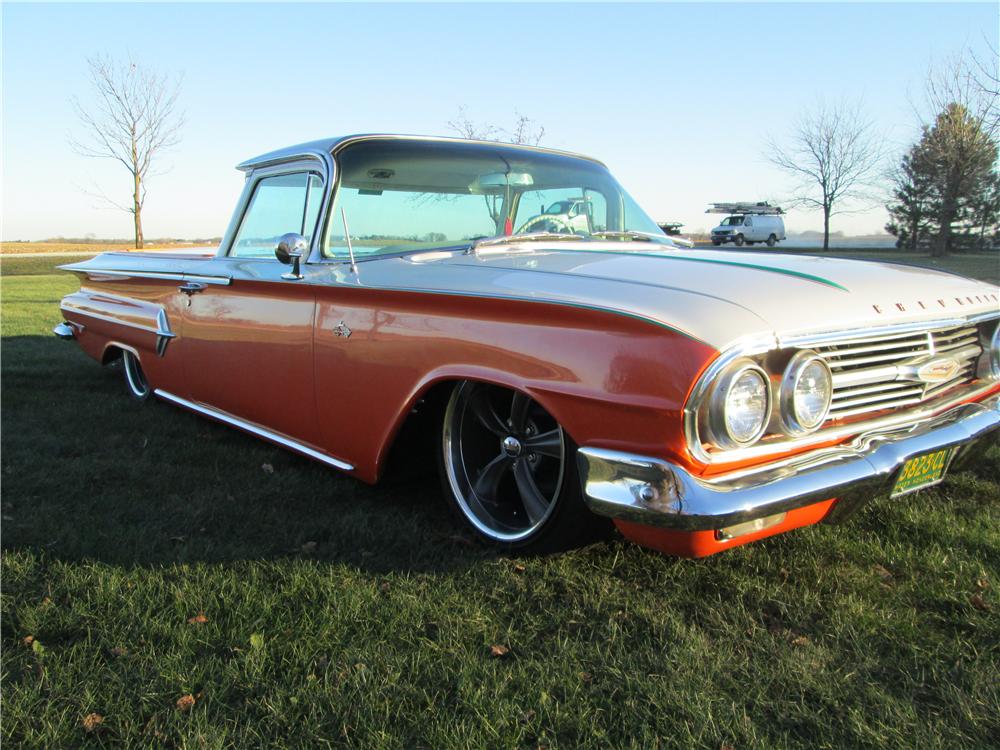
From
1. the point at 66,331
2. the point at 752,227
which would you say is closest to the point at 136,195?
the point at 66,331

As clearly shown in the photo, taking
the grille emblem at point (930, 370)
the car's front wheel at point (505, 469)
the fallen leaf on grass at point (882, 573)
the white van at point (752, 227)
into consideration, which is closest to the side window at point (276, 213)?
the car's front wheel at point (505, 469)

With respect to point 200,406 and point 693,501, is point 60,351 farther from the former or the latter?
point 693,501

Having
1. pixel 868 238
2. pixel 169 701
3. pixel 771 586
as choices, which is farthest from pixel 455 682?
pixel 868 238

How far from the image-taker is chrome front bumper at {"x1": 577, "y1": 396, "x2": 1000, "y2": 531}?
2055 mm

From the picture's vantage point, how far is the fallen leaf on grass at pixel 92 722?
1.90 metres

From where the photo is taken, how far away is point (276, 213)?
3.84 meters

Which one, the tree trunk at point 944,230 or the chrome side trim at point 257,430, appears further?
the tree trunk at point 944,230

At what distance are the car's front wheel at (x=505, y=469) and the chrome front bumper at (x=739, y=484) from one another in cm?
39

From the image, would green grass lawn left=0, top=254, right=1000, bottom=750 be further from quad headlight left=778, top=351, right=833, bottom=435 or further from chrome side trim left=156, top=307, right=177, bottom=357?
chrome side trim left=156, top=307, right=177, bottom=357

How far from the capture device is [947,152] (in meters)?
27.5

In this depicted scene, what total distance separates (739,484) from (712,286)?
586mm

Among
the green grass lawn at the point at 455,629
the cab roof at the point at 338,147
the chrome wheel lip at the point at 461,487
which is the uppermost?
the cab roof at the point at 338,147

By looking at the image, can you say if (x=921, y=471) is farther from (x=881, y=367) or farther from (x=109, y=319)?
(x=109, y=319)

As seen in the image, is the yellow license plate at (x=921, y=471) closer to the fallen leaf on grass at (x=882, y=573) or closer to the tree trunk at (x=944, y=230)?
the fallen leaf on grass at (x=882, y=573)
